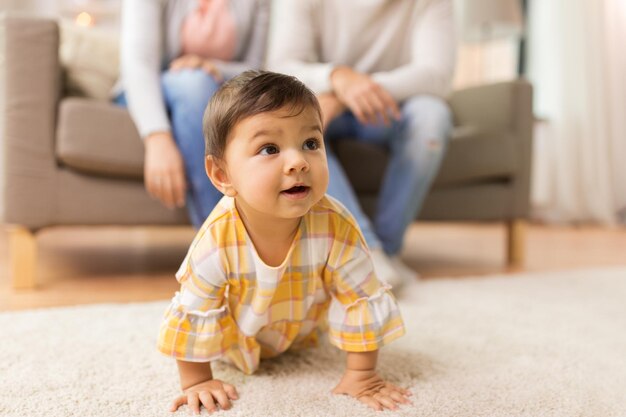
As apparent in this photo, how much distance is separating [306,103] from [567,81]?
9.27 feet

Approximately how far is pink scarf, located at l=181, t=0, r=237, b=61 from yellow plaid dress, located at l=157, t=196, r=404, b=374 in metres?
0.73

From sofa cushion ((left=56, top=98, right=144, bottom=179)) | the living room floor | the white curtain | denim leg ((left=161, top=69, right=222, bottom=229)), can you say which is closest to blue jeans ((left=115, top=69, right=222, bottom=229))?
denim leg ((left=161, top=69, right=222, bottom=229))

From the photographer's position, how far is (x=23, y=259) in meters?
1.26

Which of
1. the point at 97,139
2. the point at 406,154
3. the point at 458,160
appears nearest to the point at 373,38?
the point at 406,154

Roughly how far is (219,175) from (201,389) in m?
0.25

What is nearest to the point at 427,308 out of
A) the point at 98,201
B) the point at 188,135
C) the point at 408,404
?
the point at 408,404

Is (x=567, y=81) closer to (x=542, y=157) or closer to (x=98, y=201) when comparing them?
(x=542, y=157)

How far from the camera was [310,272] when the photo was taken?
0.71m

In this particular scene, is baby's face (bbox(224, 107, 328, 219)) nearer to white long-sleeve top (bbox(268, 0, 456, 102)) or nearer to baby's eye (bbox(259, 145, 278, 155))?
baby's eye (bbox(259, 145, 278, 155))

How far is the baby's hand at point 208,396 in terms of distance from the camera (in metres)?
0.65

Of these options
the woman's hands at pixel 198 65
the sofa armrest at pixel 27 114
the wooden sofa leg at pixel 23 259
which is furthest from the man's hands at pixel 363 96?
the wooden sofa leg at pixel 23 259

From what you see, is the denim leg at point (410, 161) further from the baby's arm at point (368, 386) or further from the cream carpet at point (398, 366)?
the baby's arm at point (368, 386)

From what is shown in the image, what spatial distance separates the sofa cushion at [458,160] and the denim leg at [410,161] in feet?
0.45

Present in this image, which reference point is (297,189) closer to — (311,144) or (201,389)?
(311,144)
